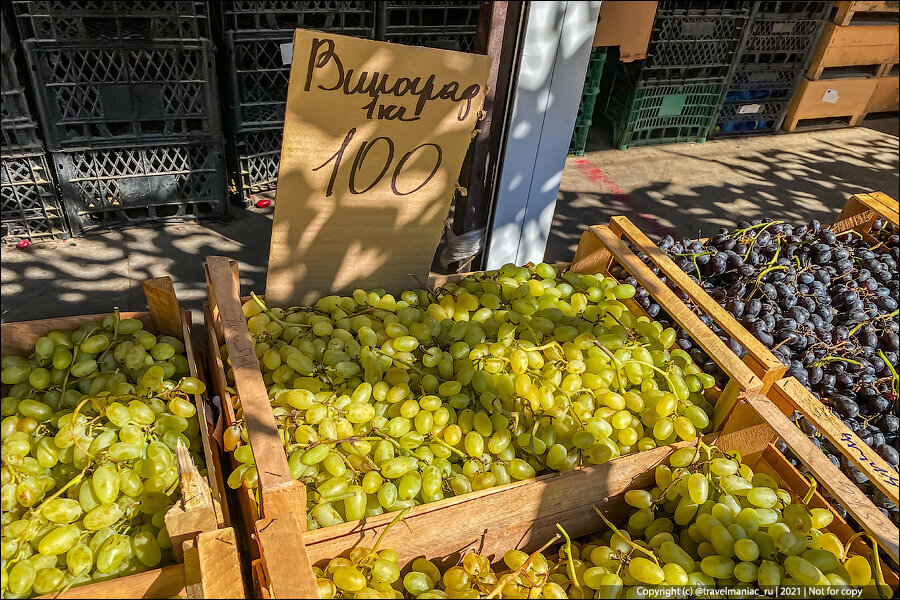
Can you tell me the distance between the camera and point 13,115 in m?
3.27

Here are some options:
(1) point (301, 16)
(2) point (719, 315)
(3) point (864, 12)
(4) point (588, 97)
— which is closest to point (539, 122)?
(2) point (719, 315)

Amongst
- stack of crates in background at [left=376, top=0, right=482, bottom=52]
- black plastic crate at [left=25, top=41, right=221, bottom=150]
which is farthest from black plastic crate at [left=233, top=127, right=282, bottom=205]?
stack of crates in background at [left=376, top=0, right=482, bottom=52]

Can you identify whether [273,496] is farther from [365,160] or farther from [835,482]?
[835,482]

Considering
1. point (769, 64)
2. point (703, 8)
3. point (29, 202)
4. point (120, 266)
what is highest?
point (703, 8)

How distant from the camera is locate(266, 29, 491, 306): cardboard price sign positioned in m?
1.57

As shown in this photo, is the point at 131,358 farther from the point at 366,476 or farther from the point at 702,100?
the point at 702,100

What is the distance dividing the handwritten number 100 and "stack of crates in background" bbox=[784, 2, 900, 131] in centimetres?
574

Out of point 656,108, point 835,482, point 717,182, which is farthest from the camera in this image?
point 656,108

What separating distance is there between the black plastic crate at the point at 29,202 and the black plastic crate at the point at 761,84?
18.2 ft

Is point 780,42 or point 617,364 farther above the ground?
point 780,42

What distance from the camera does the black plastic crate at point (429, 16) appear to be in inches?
156

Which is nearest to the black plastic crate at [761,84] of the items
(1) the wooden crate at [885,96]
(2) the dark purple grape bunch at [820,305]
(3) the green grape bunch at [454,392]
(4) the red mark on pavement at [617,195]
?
(1) the wooden crate at [885,96]

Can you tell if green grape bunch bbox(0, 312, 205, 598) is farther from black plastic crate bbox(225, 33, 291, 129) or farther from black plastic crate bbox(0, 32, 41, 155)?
black plastic crate bbox(225, 33, 291, 129)

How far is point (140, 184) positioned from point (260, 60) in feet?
3.57
